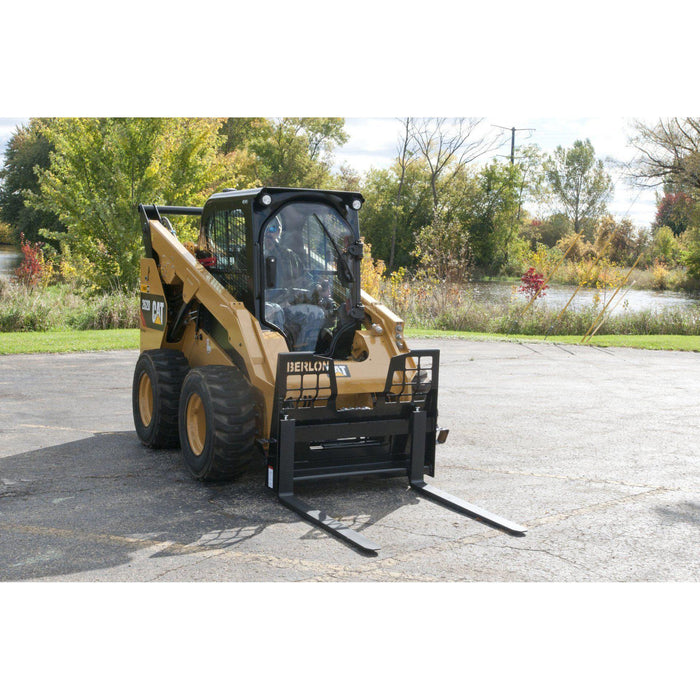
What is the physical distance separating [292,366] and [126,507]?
1.71 meters

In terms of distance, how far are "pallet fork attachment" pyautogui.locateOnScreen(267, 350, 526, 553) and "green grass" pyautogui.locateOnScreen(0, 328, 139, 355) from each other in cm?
1076

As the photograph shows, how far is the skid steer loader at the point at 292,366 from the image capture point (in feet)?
21.2

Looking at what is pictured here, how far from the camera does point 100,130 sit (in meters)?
22.7

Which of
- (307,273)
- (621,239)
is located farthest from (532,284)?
(307,273)

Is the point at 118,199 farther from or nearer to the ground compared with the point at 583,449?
farther from the ground

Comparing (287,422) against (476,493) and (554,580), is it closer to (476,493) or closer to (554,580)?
(476,493)

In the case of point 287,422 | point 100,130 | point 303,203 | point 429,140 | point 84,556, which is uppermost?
point 429,140

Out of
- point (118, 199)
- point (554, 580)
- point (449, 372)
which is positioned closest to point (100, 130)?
point (118, 199)

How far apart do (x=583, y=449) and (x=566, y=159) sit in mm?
43973

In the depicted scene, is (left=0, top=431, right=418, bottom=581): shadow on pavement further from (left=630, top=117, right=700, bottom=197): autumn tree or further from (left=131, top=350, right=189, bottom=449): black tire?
(left=630, top=117, right=700, bottom=197): autumn tree

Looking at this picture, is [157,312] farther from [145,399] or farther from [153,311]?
[145,399]

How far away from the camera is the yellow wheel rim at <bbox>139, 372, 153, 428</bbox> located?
844 cm

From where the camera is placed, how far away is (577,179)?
4888cm

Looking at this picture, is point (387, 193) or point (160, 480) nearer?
point (160, 480)
